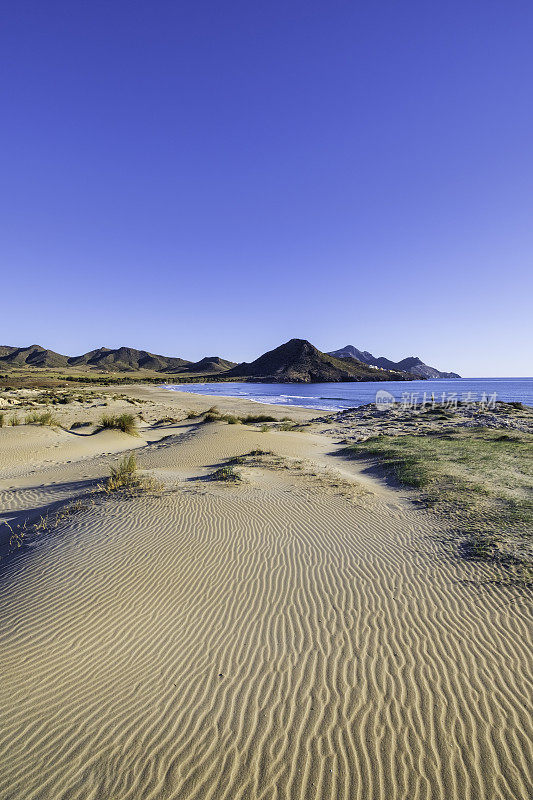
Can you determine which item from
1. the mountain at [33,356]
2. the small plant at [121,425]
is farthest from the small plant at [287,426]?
the mountain at [33,356]

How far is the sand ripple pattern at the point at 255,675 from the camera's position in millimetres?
2727

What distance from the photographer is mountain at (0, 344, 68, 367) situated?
15988cm

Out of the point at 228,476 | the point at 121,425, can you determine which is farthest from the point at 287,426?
the point at 228,476

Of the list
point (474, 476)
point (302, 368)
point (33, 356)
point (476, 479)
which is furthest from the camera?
point (33, 356)

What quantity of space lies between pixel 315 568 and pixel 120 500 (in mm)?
4976

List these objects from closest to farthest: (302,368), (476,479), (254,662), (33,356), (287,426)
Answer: (254,662)
(476,479)
(287,426)
(302,368)
(33,356)

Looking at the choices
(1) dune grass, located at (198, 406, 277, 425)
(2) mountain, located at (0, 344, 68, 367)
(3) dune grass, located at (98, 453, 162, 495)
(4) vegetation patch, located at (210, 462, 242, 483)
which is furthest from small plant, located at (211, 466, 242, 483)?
(2) mountain, located at (0, 344, 68, 367)

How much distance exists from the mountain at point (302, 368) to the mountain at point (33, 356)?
81.5 metres

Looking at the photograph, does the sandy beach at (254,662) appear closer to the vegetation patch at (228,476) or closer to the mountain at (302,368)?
the vegetation patch at (228,476)

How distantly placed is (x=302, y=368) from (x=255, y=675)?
444 ft

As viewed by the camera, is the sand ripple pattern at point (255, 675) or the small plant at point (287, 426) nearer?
the sand ripple pattern at point (255, 675)

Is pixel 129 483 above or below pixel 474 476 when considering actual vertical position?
below

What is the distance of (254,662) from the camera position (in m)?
3.83

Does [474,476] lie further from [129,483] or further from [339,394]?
[339,394]
